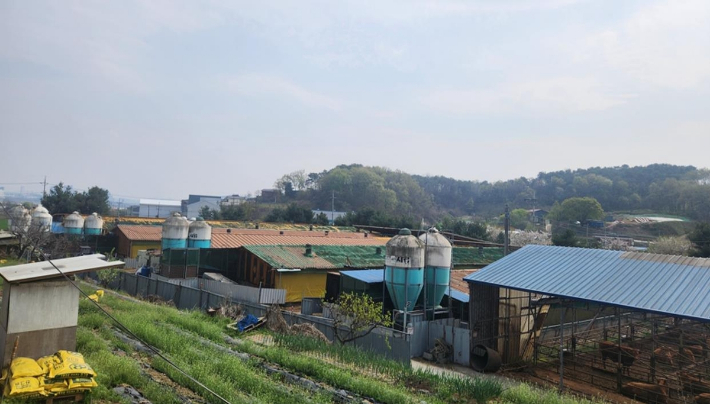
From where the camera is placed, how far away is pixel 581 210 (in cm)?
8494

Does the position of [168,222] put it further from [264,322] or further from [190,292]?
[264,322]

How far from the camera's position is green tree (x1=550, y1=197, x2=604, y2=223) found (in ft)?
277

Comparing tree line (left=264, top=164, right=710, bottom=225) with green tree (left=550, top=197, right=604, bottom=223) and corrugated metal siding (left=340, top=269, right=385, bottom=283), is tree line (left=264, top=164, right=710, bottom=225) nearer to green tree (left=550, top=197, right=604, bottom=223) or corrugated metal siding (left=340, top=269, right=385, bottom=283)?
green tree (left=550, top=197, right=604, bottom=223)

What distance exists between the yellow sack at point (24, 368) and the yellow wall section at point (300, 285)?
61.0 ft

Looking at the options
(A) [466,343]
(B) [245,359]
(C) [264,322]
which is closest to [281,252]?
(C) [264,322]

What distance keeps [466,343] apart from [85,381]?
13952 millimetres

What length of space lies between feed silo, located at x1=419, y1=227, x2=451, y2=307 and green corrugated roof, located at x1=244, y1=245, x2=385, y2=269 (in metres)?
8.82

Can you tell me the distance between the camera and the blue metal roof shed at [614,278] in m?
14.2

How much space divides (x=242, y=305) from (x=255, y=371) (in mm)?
8822

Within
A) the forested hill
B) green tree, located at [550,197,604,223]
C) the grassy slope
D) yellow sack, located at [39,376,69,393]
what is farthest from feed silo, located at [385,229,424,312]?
green tree, located at [550,197,604,223]

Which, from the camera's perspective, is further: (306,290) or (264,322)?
(306,290)

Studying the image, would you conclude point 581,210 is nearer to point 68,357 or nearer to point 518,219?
point 518,219

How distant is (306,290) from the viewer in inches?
1141

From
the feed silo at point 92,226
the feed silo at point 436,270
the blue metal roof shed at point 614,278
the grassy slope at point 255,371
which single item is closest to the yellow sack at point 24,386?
the grassy slope at point 255,371
